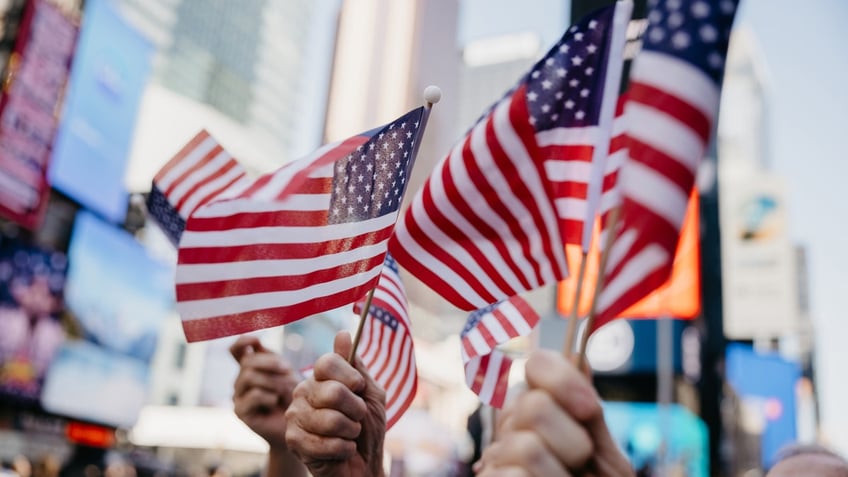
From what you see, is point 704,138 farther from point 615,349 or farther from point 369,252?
point 615,349

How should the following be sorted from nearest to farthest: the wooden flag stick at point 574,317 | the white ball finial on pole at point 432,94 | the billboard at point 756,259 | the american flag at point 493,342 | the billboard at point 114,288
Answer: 1. the wooden flag stick at point 574,317
2. the white ball finial on pole at point 432,94
3. the american flag at point 493,342
4. the billboard at point 114,288
5. the billboard at point 756,259

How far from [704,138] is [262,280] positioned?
1.47 m

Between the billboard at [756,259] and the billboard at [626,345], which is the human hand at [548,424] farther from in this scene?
the billboard at [756,259]

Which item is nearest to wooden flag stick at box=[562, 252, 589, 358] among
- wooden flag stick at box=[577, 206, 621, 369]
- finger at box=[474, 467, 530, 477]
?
wooden flag stick at box=[577, 206, 621, 369]

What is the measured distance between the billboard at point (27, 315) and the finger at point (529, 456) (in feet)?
71.7

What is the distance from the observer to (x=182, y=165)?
342cm

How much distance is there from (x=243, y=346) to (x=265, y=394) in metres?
0.21

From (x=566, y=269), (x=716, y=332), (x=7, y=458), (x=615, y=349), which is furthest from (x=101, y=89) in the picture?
(x=566, y=269)

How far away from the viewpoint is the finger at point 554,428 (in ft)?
3.76

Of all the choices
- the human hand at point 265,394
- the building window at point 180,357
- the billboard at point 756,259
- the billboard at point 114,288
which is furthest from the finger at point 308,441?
the building window at point 180,357

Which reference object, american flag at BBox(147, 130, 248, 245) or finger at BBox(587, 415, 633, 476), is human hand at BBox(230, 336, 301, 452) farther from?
finger at BBox(587, 415, 633, 476)

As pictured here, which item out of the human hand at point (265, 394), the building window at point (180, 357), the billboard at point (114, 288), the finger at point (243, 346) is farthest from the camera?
the building window at point (180, 357)

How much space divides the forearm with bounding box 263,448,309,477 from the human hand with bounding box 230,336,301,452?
0.02 meters

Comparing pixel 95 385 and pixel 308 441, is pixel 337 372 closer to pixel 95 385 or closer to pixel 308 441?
pixel 308 441
